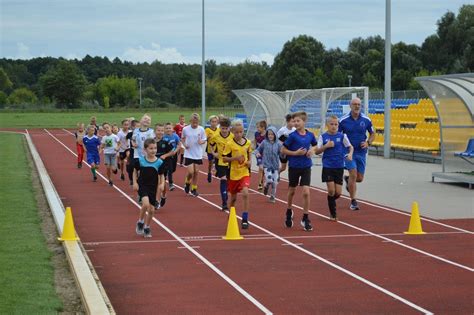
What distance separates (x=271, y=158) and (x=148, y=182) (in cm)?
558

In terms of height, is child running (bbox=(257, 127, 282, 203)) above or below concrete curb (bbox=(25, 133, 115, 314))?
above

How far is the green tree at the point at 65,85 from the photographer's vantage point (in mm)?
128875

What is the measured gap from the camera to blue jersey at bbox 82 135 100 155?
26.9 meters

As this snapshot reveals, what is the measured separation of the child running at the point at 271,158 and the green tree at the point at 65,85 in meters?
110

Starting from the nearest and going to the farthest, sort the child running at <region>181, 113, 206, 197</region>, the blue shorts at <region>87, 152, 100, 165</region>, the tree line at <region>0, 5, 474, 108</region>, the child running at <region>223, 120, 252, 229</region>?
the child running at <region>223, 120, 252, 229</region> < the child running at <region>181, 113, 206, 197</region> < the blue shorts at <region>87, 152, 100, 165</region> < the tree line at <region>0, 5, 474, 108</region>

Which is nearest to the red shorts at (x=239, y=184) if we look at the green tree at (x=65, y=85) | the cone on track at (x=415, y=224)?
the cone on track at (x=415, y=224)

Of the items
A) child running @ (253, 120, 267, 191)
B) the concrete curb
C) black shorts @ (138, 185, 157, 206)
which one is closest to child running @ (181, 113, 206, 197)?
child running @ (253, 120, 267, 191)

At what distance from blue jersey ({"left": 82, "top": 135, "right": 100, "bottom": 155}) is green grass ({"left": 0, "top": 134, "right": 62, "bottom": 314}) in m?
5.03

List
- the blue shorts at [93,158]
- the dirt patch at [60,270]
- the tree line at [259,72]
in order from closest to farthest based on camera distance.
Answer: the dirt patch at [60,270] → the blue shorts at [93,158] → the tree line at [259,72]

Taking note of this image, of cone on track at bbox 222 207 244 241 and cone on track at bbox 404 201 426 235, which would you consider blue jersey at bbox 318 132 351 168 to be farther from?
cone on track at bbox 222 207 244 241

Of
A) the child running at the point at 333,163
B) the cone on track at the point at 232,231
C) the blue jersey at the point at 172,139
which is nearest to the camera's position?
the cone on track at the point at 232,231

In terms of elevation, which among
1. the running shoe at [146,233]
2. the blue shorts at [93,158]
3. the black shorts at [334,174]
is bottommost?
the running shoe at [146,233]

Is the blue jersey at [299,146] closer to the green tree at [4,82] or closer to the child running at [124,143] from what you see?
the child running at [124,143]

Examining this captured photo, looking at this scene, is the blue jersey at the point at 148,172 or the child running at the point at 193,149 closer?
the blue jersey at the point at 148,172
